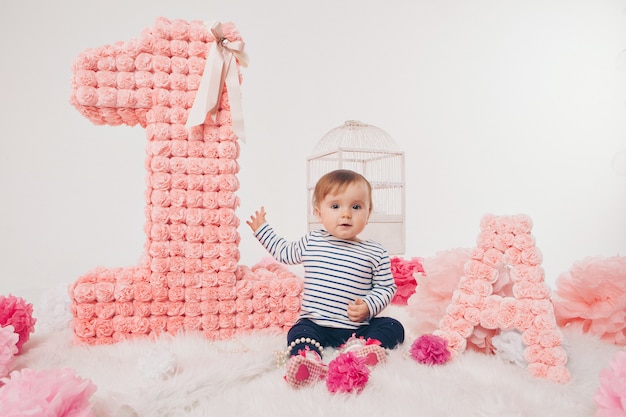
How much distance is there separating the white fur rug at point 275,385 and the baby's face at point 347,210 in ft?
1.67

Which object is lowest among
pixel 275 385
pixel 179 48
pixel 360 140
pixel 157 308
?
pixel 275 385

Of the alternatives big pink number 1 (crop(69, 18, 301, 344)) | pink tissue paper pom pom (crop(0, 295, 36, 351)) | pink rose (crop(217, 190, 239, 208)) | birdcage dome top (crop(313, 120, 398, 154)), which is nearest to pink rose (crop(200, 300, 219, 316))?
big pink number 1 (crop(69, 18, 301, 344))

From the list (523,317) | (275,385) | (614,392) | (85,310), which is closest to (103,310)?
(85,310)

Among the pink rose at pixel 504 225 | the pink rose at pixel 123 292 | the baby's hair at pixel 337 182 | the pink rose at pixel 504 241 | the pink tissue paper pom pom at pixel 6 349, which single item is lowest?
the pink tissue paper pom pom at pixel 6 349

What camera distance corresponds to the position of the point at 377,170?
407 cm

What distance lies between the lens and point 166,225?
206 centimetres

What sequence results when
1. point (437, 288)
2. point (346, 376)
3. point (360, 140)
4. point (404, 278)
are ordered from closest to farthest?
point (346, 376)
point (437, 288)
point (404, 278)
point (360, 140)

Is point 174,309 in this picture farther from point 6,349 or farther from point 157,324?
point 6,349

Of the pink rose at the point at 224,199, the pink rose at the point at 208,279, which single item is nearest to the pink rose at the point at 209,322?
the pink rose at the point at 208,279

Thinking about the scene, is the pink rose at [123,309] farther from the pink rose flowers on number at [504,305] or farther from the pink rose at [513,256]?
the pink rose at [513,256]

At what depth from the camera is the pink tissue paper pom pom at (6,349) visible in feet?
5.11

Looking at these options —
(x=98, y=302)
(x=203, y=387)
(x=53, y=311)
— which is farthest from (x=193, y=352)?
(x=53, y=311)

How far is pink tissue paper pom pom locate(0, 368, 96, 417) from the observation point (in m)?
1.08

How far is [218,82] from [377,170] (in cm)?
223
